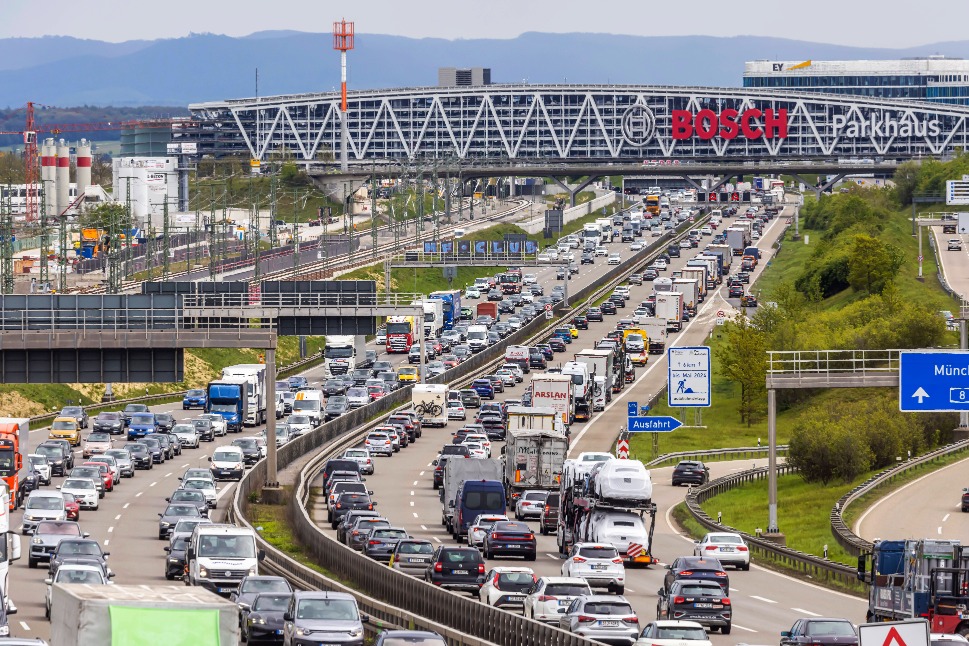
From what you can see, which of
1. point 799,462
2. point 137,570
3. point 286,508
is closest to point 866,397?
point 799,462

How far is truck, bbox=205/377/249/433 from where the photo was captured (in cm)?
9850

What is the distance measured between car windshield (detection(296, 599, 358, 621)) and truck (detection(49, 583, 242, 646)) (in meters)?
13.8

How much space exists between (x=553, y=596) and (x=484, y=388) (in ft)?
246

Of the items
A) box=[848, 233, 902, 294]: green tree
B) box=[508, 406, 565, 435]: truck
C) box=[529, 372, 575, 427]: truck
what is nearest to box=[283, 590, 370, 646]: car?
box=[508, 406, 565, 435]: truck

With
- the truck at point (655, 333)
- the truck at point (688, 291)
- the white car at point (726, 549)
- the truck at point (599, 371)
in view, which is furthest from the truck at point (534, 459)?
the truck at point (688, 291)

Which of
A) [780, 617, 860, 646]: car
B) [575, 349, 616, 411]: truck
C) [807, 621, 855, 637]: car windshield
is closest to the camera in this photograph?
[780, 617, 860, 646]: car

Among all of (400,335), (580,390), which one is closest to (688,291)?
(400,335)

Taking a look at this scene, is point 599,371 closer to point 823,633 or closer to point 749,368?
point 749,368

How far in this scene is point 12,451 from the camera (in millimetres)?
62531

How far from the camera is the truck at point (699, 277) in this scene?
160250mm

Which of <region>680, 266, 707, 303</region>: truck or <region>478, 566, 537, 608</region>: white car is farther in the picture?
<region>680, 266, 707, 303</region>: truck

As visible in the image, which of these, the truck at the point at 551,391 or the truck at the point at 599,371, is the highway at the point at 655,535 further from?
the truck at the point at 551,391

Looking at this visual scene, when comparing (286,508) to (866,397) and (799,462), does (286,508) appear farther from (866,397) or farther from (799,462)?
(866,397)

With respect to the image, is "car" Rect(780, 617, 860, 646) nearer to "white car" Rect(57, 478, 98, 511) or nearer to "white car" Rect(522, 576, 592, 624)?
"white car" Rect(522, 576, 592, 624)
